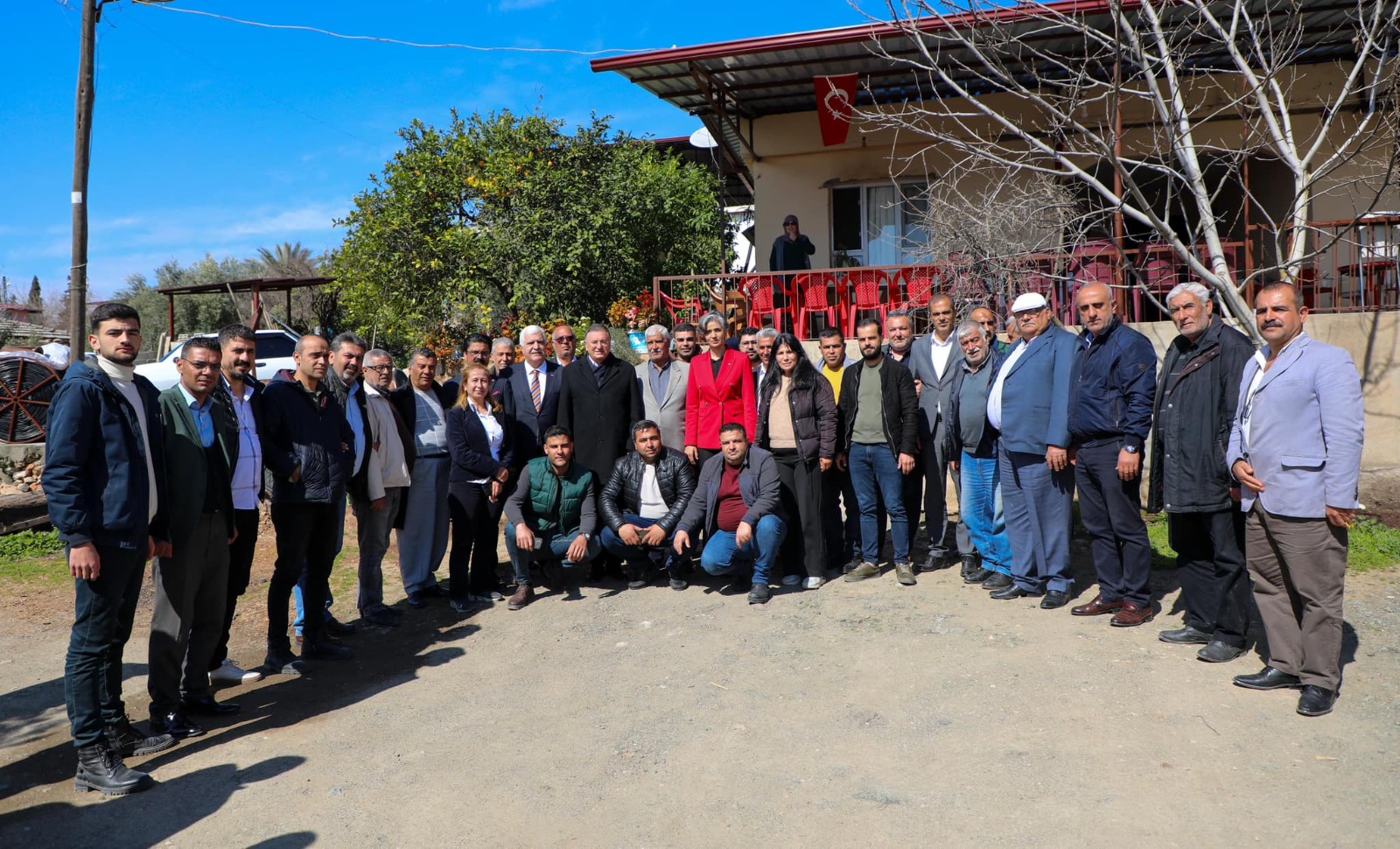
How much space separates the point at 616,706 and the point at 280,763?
5.29 feet

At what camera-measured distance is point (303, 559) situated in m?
5.76

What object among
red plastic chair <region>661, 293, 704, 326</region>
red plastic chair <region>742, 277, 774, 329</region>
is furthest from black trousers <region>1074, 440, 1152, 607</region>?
red plastic chair <region>661, 293, 704, 326</region>

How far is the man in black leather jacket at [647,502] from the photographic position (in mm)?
6941

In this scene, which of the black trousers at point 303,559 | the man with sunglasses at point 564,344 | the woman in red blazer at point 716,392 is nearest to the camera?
the black trousers at point 303,559

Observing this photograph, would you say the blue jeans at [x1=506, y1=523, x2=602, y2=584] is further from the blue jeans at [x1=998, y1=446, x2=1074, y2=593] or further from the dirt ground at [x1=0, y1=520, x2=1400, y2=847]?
the blue jeans at [x1=998, y1=446, x2=1074, y2=593]

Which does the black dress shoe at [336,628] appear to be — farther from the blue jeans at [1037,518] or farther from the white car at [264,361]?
the white car at [264,361]

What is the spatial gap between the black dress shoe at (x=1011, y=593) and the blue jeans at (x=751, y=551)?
4.81 ft

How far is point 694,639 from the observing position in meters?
5.91

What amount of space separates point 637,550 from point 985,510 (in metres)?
2.48

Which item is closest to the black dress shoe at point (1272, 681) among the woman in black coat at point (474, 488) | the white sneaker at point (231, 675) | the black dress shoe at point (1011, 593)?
the black dress shoe at point (1011, 593)

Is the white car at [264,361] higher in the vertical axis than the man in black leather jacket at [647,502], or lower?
higher

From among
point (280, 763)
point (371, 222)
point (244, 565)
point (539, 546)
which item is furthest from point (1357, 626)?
point (371, 222)

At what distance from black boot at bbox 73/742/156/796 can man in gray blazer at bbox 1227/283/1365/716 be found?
16.7 ft

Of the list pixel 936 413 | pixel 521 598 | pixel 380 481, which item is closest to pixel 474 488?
pixel 380 481
